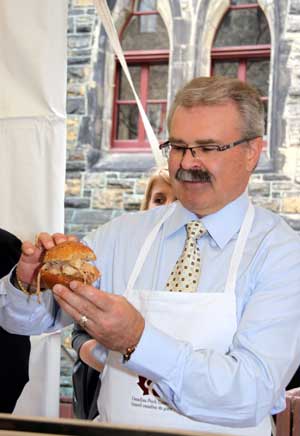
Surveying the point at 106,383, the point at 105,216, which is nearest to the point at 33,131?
the point at 106,383

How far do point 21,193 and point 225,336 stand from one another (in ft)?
4.13

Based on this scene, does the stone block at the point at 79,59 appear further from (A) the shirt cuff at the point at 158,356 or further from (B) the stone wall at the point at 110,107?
(A) the shirt cuff at the point at 158,356

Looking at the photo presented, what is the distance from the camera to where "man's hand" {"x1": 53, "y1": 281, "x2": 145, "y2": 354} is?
1.30m

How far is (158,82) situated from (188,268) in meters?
5.71

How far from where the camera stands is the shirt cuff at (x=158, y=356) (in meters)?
1.38

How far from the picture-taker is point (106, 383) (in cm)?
162

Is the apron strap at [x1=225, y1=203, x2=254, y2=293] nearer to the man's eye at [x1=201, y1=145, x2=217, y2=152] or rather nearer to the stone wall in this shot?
the man's eye at [x1=201, y1=145, x2=217, y2=152]

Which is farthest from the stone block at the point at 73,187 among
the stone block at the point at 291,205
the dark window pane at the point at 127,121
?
the stone block at the point at 291,205

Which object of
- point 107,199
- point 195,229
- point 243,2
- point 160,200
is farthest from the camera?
point 107,199

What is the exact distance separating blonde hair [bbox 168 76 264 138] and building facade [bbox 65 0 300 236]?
15.8 ft

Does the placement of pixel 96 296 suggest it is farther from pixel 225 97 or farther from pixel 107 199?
pixel 107 199

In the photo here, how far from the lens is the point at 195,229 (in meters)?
1.68

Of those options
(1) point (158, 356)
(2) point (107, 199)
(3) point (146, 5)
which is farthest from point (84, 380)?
(3) point (146, 5)

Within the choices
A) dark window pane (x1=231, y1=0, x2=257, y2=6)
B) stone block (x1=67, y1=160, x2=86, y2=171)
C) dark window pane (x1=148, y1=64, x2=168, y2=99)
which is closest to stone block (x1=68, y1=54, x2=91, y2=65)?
dark window pane (x1=148, y1=64, x2=168, y2=99)
